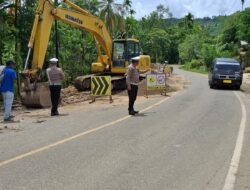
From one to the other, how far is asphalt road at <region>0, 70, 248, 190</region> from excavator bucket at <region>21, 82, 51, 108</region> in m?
4.44

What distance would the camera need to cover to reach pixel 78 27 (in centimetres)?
2669

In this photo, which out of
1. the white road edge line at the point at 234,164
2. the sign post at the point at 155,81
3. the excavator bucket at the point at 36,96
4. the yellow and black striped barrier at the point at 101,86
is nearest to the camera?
the white road edge line at the point at 234,164

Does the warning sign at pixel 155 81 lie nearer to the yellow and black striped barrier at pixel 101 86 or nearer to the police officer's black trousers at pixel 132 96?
the yellow and black striped barrier at pixel 101 86

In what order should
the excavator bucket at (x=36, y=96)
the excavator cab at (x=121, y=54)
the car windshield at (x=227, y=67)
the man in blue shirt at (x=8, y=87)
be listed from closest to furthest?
the man in blue shirt at (x=8, y=87), the excavator bucket at (x=36, y=96), the excavator cab at (x=121, y=54), the car windshield at (x=227, y=67)

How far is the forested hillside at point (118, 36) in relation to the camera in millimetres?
29297

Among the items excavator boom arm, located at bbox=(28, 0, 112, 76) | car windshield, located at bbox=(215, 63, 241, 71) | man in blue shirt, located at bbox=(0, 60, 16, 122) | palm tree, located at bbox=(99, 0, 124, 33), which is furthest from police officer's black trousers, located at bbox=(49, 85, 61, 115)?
palm tree, located at bbox=(99, 0, 124, 33)

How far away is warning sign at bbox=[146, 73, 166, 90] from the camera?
2605 cm

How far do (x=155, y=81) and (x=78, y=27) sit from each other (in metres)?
4.81

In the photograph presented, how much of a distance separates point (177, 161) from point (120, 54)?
2076 cm

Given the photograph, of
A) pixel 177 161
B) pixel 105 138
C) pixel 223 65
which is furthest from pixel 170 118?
pixel 223 65

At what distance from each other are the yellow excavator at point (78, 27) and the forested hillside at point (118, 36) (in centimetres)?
361

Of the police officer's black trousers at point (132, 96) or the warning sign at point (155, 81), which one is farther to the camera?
the warning sign at point (155, 81)

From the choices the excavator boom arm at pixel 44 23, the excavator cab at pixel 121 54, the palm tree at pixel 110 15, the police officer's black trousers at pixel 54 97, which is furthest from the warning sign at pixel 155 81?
the palm tree at pixel 110 15

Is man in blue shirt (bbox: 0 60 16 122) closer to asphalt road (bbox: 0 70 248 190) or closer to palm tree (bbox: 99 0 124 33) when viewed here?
asphalt road (bbox: 0 70 248 190)
